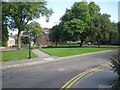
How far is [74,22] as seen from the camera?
7412 centimetres

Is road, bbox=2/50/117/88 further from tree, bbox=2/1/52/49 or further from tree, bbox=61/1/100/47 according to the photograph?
tree, bbox=61/1/100/47

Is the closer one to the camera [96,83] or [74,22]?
[96,83]

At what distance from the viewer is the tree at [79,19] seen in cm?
7351

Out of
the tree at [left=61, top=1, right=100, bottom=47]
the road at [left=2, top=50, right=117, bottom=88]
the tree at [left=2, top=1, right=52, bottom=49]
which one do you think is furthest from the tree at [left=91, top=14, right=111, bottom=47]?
the road at [left=2, top=50, right=117, bottom=88]

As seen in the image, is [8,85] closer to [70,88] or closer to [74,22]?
[70,88]

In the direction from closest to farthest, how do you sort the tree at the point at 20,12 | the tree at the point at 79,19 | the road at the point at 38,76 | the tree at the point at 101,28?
the road at the point at 38,76 < the tree at the point at 20,12 < the tree at the point at 101,28 < the tree at the point at 79,19

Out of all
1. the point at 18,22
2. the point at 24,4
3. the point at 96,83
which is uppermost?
the point at 24,4

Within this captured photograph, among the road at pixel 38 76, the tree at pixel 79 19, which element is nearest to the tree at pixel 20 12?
the tree at pixel 79 19

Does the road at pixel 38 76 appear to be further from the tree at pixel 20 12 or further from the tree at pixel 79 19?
the tree at pixel 79 19

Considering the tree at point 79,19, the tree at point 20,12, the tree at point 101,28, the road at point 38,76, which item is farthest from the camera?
the tree at point 79,19

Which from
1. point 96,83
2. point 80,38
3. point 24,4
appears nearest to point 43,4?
point 24,4

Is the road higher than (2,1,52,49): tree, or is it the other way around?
(2,1,52,49): tree

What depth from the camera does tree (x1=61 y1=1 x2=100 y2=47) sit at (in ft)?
241

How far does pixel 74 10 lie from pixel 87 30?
24.6ft
